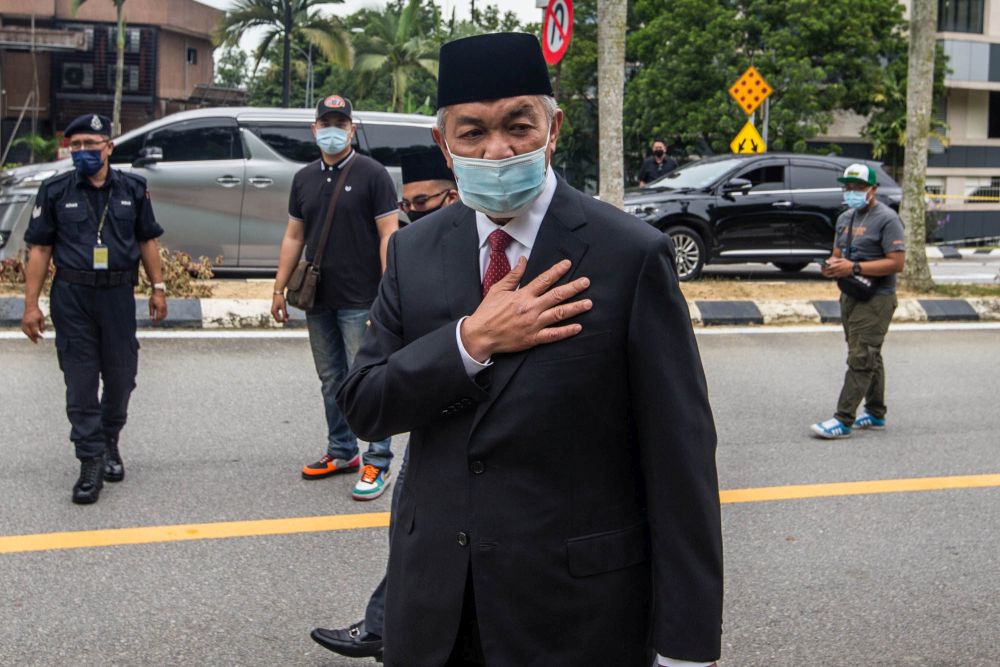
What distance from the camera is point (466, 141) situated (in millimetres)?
2230

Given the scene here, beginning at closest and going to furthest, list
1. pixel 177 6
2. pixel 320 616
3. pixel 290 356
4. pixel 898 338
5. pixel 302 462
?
pixel 320 616, pixel 302 462, pixel 290 356, pixel 898 338, pixel 177 6

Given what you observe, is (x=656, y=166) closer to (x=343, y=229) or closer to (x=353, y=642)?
(x=343, y=229)

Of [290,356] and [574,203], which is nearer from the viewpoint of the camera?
[574,203]

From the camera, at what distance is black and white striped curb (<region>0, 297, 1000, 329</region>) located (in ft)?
33.6

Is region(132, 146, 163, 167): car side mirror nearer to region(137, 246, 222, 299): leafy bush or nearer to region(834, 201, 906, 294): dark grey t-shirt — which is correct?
region(137, 246, 222, 299): leafy bush

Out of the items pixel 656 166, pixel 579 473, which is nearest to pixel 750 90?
pixel 656 166

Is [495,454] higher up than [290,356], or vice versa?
[495,454]

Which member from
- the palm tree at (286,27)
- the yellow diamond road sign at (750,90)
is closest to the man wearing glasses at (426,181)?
the yellow diamond road sign at (750,90)

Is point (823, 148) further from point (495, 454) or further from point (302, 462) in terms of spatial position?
point (495, 454)

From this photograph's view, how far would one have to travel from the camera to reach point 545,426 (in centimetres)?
211

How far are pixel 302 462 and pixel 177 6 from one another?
4092cm

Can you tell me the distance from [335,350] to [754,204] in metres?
9.63

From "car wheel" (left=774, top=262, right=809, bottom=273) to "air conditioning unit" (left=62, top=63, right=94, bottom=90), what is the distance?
1301 inches

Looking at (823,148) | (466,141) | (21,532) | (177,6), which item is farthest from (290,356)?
(177,6)
